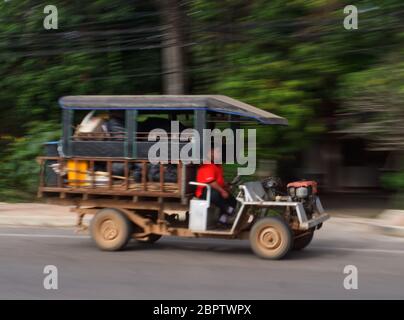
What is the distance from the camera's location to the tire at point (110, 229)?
28.5ft

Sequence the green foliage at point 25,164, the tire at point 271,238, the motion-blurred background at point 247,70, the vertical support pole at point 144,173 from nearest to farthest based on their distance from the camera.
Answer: the tire at point 271,238 → the vertical support pole at point 144,173 → the motion-blurred background at point 247,70 → the green foliage at point 25,164

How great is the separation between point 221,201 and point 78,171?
203 centimetres

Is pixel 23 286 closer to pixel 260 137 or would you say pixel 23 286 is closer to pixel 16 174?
pixel 260 137

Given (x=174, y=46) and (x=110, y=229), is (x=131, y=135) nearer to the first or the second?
(x=110, y=229)

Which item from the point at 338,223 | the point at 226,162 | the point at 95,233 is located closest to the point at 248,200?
the point at 226,162

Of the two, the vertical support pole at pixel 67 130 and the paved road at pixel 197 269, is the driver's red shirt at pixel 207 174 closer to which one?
the paved road at pixel 197 269

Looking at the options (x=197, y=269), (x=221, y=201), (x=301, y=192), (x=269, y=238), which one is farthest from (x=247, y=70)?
(x=197, y=269)

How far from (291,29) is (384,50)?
2021 mm

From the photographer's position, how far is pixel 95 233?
884cm

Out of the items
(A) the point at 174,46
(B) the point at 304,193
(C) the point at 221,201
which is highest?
(A) the point at 174,46

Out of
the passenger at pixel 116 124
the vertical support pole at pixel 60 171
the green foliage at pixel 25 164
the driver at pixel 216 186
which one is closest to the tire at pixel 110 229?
the vertical support pole at pixel 60 171

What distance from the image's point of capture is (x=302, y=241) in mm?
8656

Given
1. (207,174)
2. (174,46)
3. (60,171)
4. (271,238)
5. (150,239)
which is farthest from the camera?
(174,46)

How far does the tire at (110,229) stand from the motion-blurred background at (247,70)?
4590 mm
